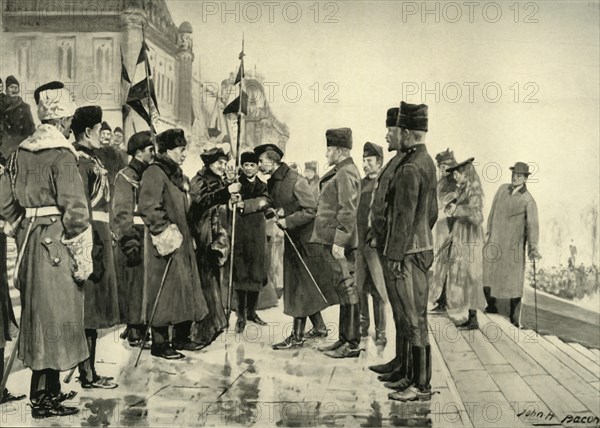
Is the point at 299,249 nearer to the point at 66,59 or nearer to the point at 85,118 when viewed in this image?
the point at 85,118

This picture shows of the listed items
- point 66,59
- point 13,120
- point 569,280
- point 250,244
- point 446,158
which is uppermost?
point 66,59

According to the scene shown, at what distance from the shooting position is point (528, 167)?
13.7ft

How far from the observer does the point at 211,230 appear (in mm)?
4059

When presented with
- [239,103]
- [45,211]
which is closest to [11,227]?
[45,211]

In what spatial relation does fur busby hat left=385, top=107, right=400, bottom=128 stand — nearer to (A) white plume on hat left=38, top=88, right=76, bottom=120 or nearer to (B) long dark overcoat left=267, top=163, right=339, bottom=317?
(B) long dark overcoat left=267, top=163, right=339, bottom=317

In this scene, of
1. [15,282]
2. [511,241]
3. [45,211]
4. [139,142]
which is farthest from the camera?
[511,241]

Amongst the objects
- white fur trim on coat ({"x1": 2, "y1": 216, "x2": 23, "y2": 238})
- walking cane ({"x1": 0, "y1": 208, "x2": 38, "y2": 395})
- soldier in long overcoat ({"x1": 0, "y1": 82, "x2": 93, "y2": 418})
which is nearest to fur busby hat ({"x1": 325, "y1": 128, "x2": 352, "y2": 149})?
soldier in long overcoat ({"x1": 0, "y1": 82, "x2": 93, "y2": 418})

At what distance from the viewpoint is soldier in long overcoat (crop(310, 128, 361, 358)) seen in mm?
3982

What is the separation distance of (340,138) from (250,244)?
0.85 m

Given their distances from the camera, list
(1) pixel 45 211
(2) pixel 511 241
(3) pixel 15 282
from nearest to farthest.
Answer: (1) pixel 45 211 → (3) pixel 15 282 → (2) pixel 511 241

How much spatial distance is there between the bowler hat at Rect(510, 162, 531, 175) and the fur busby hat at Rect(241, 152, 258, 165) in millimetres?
1582

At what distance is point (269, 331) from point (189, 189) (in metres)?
0.98

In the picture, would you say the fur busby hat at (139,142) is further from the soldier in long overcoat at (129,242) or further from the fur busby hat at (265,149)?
the fur busby hat at (265,149)

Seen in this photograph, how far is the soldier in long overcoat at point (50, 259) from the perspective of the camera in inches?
148
